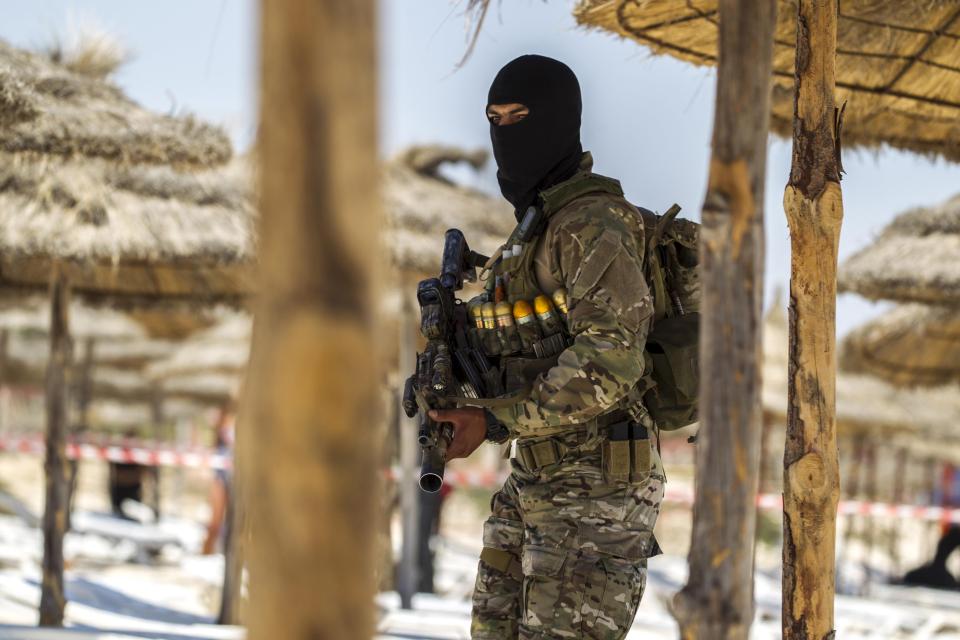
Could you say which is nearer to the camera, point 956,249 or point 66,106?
point 66,106

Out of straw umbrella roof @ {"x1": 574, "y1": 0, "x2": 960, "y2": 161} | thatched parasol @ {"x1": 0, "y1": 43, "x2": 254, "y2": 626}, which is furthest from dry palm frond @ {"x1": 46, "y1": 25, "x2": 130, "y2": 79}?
straw umbrella roof @ {"x1": 574, "y1": 0, "x2": 960, "y2": 161}

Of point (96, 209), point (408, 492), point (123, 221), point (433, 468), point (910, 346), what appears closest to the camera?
point (433, 468)

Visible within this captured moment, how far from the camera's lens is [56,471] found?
23.2 ft

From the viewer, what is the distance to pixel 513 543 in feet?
10.1

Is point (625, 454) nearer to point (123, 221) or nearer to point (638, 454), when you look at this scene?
point (638, 454)

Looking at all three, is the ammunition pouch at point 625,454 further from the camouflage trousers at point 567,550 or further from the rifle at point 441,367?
the rifle at point 441,367

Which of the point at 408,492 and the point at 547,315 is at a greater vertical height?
the point at 547,315

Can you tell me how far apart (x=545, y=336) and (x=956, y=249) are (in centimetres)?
720

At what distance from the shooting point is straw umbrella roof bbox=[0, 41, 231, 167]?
592cm

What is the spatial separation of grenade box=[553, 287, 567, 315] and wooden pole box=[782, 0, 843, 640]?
87 centimetres

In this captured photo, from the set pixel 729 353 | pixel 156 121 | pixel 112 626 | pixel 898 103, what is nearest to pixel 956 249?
pixel 898 103

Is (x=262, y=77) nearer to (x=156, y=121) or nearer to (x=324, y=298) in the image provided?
(x=324, y=298)

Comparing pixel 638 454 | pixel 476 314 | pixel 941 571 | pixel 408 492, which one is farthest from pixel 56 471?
pixel 941 571

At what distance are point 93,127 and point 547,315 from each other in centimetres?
401
